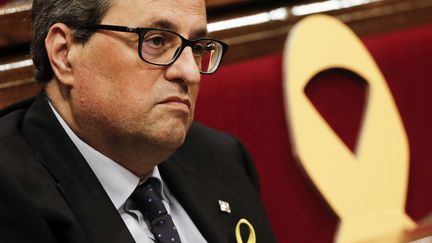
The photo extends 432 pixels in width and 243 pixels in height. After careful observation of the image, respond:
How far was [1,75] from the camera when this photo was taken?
1233 mm

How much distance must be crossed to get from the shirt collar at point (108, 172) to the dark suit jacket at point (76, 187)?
0.02 meters

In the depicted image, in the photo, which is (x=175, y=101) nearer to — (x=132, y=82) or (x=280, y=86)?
(x=132, y=82)

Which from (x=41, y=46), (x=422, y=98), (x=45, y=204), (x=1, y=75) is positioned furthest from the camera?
(x=422, y=98)

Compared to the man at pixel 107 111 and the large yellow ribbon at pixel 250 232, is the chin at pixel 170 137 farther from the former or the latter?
the large yellow ribbon at pixel 250 232

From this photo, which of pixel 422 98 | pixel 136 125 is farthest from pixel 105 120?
pixel 422 98

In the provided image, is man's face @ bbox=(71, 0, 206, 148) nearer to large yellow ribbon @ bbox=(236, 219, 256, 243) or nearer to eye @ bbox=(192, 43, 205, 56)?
eye @ bbox=(192, 43, 205, 56)

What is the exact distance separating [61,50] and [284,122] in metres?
0.54

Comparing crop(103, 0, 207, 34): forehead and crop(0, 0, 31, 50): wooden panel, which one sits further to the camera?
crop(0, 0, 31, 50): wooden panel

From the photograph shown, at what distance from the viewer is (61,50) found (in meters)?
0.93

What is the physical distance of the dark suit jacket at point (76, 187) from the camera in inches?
32.1

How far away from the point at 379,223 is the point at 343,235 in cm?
7

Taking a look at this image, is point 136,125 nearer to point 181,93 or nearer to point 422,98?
point 181,93

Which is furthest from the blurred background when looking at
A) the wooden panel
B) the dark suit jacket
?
the dark suit jacket

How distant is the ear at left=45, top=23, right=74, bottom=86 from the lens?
922 millimetres
